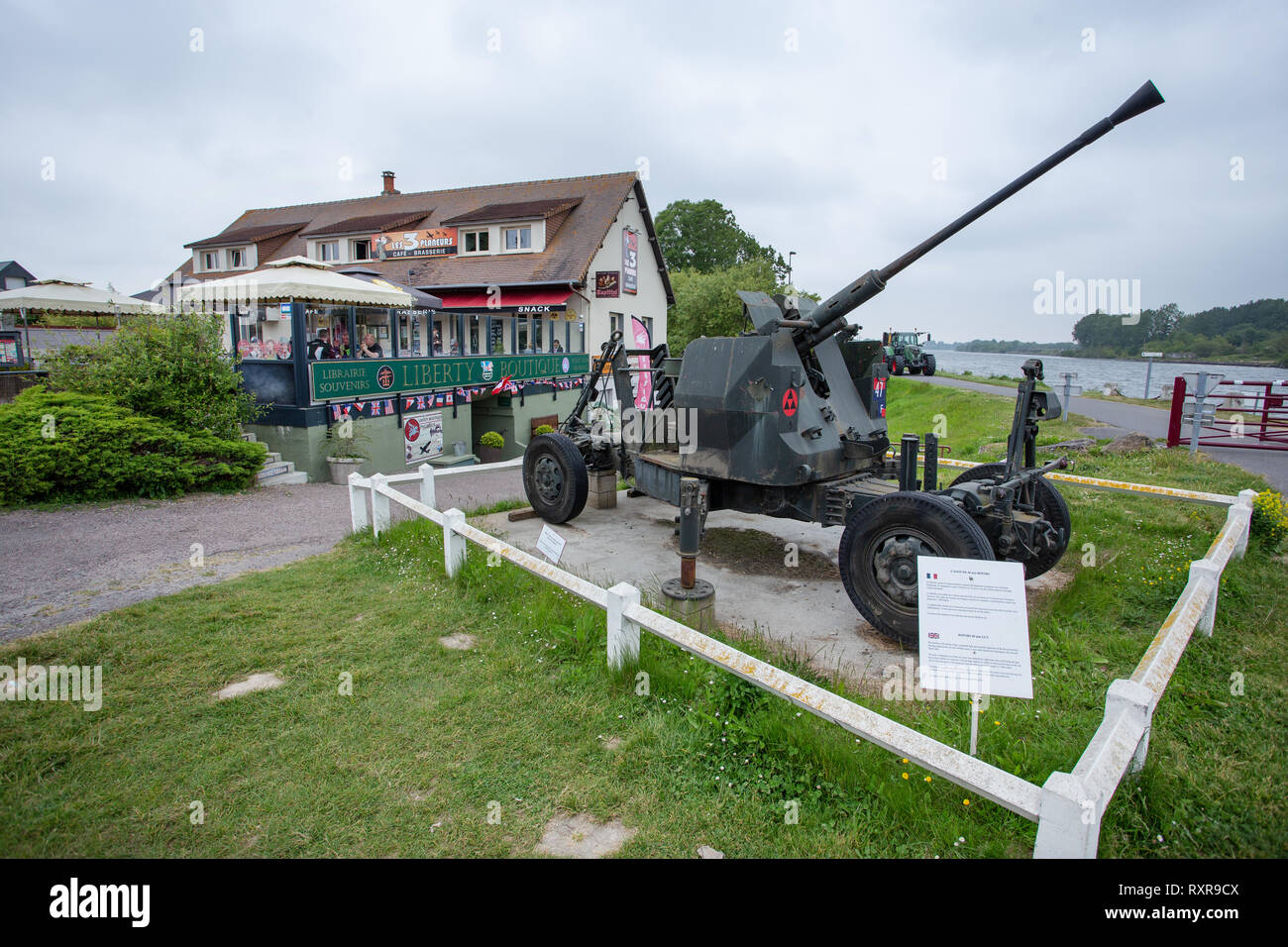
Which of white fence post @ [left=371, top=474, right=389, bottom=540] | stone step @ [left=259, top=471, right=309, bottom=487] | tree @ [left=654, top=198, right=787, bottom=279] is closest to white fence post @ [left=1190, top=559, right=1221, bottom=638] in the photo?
white fence post @ [left=371, top=474, right=389, bottom=540]

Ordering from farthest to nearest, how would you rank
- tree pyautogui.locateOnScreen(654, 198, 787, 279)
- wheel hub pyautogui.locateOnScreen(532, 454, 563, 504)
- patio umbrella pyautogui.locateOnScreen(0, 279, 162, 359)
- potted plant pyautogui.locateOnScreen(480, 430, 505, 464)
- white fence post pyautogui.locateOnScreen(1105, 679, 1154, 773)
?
1. tree pyautogui.locateOnScreen(654, 198, 787, 279)
2. potted plant pyautogui.locateOnScreen(480, 430, 505, 464)
3. patio umbrella pyautogui.locateOnScreen(0, 279, 162, 359)
4. wheel hub pyautogui.locateOnScreen(532, 454, 563, 504)
5. white fence post pyautogui.locateOnScreen(1105, 679, 1154, 773)

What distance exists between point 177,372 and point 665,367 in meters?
7.57

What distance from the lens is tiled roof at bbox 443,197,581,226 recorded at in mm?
24984

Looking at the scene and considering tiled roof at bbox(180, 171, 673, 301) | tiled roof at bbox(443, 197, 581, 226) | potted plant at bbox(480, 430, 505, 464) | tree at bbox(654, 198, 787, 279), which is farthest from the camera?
tree at bbox(654, 198, 787, 279)

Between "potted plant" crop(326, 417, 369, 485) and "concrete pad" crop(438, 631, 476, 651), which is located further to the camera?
"potted plant" crop(326, 417, 369, 485)

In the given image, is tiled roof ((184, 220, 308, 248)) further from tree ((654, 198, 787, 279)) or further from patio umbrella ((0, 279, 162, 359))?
tree ((654, 198, 787, 279))

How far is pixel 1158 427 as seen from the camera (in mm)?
17125

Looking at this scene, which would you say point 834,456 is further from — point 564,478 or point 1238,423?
point 1238,423

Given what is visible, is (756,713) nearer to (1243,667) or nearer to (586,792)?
(586,792)

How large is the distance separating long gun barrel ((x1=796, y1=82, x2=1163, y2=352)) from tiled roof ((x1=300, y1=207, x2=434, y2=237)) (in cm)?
2478

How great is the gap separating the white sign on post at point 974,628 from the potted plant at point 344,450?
10604 millimetres

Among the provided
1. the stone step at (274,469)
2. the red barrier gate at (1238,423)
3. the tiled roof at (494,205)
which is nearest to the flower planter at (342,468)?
the stone step at (274,469)

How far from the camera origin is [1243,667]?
4363mm
